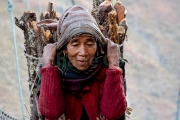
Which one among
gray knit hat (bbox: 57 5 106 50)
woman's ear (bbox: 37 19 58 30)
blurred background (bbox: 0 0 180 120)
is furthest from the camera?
blurred background (bbox: 0 0 180 120)

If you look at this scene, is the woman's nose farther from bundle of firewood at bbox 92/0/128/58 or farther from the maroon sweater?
bundle of firewood at bbox 92/0/128/58

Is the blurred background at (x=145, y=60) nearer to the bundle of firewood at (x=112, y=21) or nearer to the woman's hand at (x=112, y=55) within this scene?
the bundle of firewood at (x=112, y=21)

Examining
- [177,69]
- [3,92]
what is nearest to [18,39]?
[3,92]

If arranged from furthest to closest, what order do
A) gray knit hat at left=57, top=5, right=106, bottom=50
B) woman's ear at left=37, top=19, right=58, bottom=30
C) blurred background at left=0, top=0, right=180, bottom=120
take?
blurred background at left=0, top=0, right=180, bottom=120 < woman's ear at left=37, top=19, right=58, bottom=30 < gray knit hat at left=57, top=5, right=106, bottom=50

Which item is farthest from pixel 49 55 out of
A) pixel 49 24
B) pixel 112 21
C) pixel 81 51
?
pixel 112 21

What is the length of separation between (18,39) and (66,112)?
4.50 metres

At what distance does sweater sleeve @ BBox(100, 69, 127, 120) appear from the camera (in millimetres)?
688

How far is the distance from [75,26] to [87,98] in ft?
0.56

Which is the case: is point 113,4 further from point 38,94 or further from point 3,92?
point 3,92

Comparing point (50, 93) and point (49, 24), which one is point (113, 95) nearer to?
point (50, 93)

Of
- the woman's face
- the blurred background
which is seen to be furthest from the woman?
the blurred background

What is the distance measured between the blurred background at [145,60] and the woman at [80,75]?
2477 mm

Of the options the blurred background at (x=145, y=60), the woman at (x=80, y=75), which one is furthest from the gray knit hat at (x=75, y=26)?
the blurred background at (x=145, y=60)

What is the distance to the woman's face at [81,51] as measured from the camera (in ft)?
2.23
